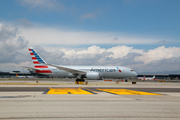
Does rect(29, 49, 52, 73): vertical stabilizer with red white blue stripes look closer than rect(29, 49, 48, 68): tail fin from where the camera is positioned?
Yes

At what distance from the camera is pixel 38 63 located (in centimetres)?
5050

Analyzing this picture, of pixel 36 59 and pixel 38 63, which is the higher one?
pixel 36 59

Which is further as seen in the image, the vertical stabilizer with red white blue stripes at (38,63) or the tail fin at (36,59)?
the tail fin at (36,59)

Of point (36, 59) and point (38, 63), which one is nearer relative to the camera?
point (38, 63)

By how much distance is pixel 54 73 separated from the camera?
161 feet

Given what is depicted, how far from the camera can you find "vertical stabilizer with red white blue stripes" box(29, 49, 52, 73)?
49281 millimetres

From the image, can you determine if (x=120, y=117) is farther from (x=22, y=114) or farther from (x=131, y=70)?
(x=131, y=70)

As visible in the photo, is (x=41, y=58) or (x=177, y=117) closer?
(x=177, y=117)

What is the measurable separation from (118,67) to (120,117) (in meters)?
42.1

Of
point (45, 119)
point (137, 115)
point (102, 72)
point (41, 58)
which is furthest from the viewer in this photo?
point (41, 58)

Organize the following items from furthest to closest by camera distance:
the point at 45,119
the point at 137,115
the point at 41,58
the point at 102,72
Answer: the point at 41,58
the point at 102,72
the point at 137,115
the point at 45,119

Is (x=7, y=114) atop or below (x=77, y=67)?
below

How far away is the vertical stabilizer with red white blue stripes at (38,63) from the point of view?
162 ft

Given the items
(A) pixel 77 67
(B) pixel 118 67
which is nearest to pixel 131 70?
(B) pixel 118 67
